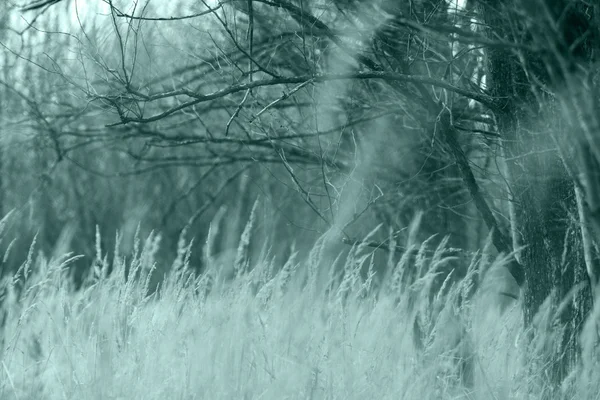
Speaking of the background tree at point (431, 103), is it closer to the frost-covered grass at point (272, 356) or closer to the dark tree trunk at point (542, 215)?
the dark tree trunk at point (542, 215)

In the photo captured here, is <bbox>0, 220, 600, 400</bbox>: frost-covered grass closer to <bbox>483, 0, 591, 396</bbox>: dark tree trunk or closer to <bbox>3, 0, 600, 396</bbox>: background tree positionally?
<bbox>483, 0, 591, 396</bbox>: dark tree trunk

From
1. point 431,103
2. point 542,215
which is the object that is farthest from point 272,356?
point 431,103

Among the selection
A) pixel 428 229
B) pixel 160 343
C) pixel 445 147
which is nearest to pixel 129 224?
pixel 428 229

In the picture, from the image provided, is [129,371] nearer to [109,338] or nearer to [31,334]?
[109,338]

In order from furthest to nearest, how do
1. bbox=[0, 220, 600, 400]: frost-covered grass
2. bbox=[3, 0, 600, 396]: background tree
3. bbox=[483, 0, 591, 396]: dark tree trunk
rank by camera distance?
bbox=[483, 0, 591, 396]: dark tree trunk, bbox=[0, 220, 600, 400]: frost-covered grass, bbox=[3, 0, 600, 396]: background tree

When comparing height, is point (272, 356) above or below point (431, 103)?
below

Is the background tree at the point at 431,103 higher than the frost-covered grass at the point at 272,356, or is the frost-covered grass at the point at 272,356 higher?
the background tree at the point at 431,103

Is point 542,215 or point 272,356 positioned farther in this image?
point 542,215

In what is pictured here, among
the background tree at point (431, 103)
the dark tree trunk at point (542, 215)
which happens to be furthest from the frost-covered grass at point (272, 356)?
the background tree at point (431, 103)

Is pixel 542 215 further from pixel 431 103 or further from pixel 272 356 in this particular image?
pixel 272 356

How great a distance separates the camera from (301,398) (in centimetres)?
308

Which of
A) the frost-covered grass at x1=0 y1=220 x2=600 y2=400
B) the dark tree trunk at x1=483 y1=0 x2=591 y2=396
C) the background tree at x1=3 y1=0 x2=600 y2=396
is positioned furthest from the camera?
the dark tree trunk at x1=483 y1=0 x2=591 y2=396

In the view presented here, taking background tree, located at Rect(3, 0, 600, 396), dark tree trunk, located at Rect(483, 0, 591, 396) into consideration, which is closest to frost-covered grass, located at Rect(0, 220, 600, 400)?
dark tree trunk, located at Rect(483, 0, 591, 396)

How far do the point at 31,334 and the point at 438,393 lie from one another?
208 cm
